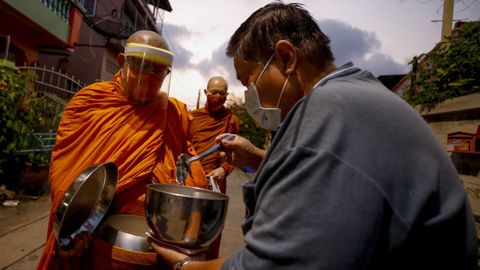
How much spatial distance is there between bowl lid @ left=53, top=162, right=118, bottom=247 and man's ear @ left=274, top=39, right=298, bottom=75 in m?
0.97

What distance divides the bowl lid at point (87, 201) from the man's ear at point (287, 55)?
97 centimetres

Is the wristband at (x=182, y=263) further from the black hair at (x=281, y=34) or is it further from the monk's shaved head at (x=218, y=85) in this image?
the monk's shaved head at (x=218, y=85)

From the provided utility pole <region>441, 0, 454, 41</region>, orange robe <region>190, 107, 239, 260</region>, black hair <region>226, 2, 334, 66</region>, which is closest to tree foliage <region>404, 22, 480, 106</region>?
utility pole <region>441, 0, 454, 41</region>

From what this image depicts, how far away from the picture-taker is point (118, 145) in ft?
6.39

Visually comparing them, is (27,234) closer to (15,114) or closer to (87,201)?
(15,114)

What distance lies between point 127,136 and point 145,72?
0.39m

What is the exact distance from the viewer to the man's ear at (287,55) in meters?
0.96

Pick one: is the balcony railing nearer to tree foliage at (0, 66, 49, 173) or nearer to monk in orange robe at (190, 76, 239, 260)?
tree foliage at (0, 66, 49, 173)

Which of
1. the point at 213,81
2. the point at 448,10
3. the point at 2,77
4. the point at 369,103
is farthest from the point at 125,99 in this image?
the point at 448,10

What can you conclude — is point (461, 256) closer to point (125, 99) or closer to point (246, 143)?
point (246, 143)

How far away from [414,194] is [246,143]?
3.96ft

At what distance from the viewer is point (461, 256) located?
737mm

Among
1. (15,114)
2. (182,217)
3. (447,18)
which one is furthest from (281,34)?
(447,18)

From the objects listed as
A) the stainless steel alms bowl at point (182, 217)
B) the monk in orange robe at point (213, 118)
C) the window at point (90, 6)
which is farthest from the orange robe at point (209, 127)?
the window at point (90, 6)
